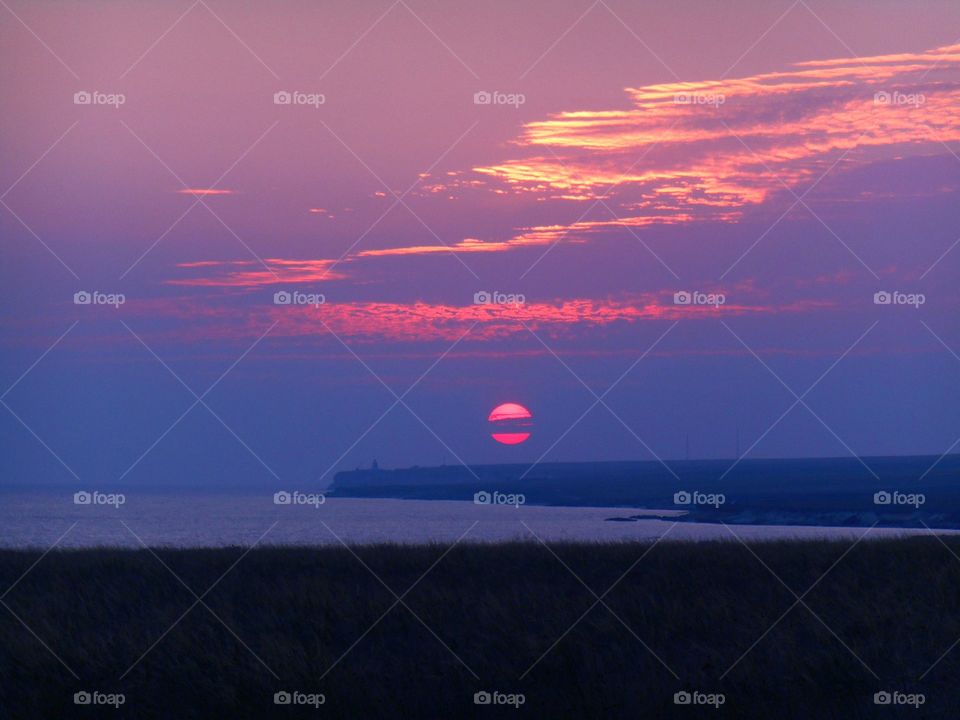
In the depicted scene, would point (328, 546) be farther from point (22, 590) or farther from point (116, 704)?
point (116, 704)

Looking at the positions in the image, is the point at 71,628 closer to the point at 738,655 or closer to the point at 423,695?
the point at 423,695

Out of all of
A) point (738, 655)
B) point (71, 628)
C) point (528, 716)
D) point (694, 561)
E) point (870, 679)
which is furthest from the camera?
point (694, 561)

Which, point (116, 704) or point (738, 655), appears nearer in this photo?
point (116, 704)

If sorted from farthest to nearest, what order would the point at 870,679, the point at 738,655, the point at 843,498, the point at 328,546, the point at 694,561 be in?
the point at 843,498 → the point at 328,546 → the point at 694,561 → the point at 738,655 → the point at 870,679

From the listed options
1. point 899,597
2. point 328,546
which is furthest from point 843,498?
point 899,597

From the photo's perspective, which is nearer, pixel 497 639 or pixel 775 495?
pixel 497 639

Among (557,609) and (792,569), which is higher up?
(792,569)

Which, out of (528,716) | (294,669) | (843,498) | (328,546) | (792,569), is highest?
(843,498)
